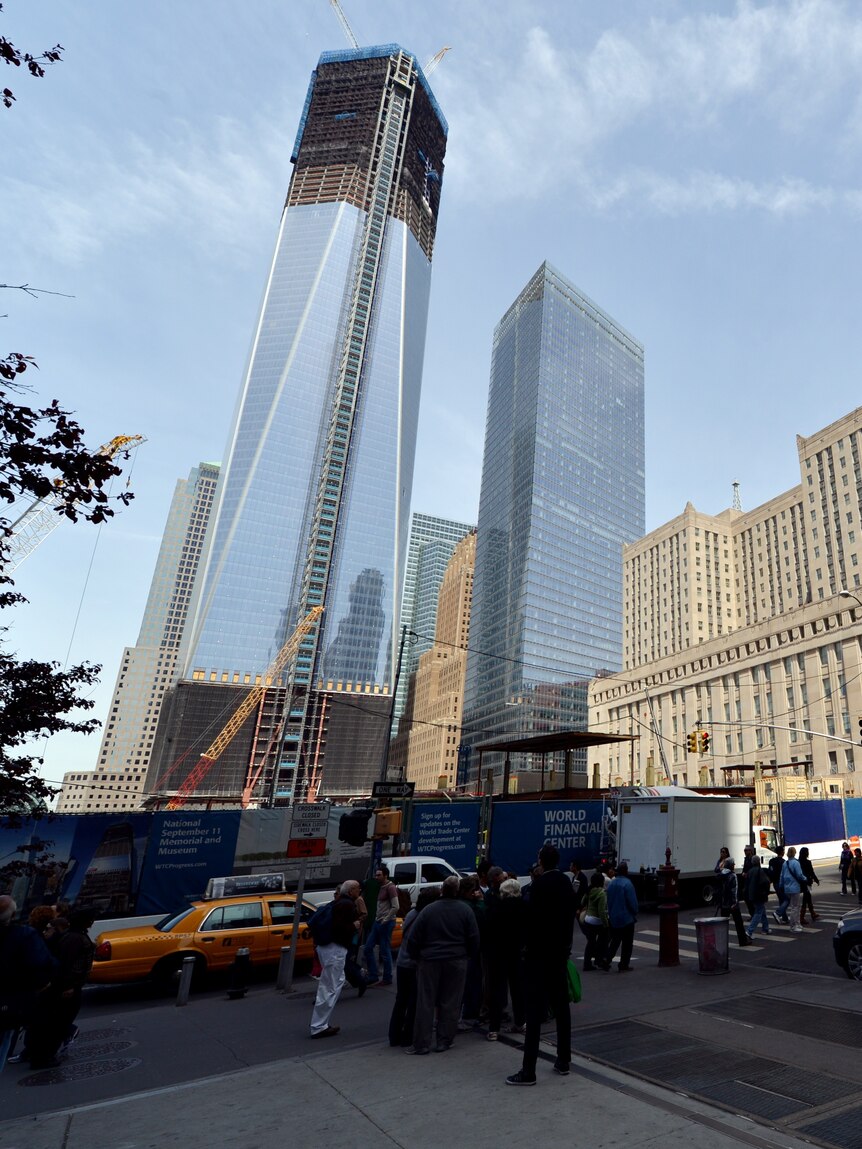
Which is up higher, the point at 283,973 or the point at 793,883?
the point at 793,883

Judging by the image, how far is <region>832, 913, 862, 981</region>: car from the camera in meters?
10.0

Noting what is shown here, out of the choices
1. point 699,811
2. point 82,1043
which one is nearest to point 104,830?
point 82,1043

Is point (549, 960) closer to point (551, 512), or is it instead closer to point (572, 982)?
point (572, 982)

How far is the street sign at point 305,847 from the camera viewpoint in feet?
37.8

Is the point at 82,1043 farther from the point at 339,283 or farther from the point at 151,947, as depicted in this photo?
the point at 339,283

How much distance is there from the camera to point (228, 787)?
127062 mm

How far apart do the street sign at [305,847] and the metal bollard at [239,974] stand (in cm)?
160

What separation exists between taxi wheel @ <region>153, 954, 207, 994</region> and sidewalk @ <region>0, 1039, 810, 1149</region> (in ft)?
18.1

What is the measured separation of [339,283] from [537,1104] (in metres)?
174

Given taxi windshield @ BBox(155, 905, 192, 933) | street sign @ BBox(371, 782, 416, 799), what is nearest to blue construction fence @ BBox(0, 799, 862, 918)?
street sign @ BBox(371, 782, 416, 799)

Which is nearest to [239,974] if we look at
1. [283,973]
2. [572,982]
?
[283,973]

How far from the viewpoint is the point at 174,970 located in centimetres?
1117

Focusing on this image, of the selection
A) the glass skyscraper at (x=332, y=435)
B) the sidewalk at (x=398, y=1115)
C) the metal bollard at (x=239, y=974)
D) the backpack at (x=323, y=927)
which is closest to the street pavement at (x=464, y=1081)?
the sidewalk at (x=398, y=1115)

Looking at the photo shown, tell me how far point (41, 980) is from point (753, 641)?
272 ft
